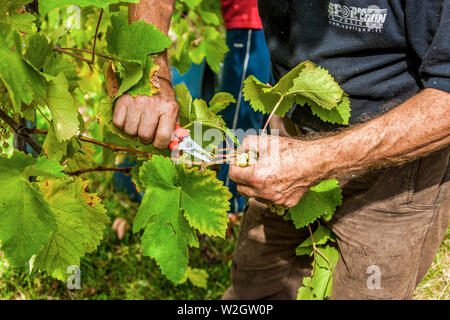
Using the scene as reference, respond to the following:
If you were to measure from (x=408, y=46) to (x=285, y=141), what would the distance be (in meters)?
0.49

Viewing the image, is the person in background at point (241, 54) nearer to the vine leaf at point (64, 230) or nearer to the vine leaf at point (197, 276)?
the vine leaf at point (197, 276)

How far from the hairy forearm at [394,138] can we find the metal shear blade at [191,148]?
1.19 feet

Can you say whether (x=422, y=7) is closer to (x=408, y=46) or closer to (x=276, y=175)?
(x=408, y=46)

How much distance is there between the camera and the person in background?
2719mm

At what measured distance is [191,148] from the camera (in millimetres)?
1269

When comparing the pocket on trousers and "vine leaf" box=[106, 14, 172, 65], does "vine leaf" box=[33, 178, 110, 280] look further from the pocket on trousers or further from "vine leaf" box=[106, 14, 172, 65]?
the pocket on trousers

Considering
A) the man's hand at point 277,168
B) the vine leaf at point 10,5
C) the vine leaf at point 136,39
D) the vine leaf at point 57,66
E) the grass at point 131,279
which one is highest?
the vine leaf at point 10,5

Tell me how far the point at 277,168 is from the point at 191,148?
268mm

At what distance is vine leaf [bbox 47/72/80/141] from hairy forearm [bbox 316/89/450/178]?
2.36ft

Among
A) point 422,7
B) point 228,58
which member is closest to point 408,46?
point 422,7

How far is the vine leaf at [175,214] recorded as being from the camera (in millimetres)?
1145

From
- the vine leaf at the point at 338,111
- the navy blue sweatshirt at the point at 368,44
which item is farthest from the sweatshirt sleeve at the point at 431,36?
the vine leaf at the point at 338,111

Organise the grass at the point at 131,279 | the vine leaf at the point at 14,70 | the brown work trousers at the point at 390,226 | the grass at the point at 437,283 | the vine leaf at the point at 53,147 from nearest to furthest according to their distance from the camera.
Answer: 1. the vine leaf at the point at 14,70
2. the vine leaf at the point at 53,147
3. the brown work trousers at the point at 390,226
4. the grass at the point at 131,279
5. the grass at the point at 437,283

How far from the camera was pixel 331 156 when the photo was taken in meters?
1.27
